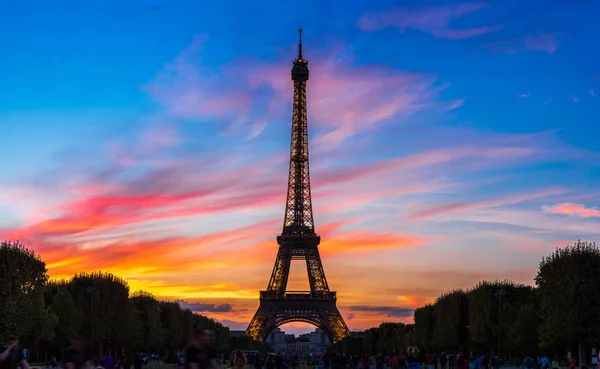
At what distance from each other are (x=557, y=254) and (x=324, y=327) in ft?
259

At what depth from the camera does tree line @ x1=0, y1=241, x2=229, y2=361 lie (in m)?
77.8

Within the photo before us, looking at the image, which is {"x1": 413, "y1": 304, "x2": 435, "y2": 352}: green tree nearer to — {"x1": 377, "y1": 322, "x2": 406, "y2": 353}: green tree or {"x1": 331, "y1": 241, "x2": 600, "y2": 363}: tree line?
{"x1": 331, "y1": 241, "x2": 600, "y2": 363}: tree line

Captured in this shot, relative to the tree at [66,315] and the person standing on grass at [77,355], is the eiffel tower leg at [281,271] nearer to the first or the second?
the tree at [66,315]

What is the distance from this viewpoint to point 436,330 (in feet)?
376

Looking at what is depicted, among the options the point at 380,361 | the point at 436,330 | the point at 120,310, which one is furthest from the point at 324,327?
the point at 380,361

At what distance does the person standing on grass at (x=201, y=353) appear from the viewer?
18.4 m

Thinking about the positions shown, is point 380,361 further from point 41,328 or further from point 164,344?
point 164,344

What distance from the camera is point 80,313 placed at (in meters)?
97.5

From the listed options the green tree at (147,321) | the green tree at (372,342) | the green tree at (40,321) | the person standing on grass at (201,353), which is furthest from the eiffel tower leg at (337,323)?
the person standing on grass at (201,353)

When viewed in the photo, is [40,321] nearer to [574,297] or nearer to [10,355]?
[574,297]

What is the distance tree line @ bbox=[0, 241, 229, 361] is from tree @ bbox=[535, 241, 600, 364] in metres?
43.5

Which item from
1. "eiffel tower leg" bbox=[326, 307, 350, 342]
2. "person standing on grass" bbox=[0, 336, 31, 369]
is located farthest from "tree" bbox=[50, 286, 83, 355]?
"person standing on grass" bbox=[0, 336, 31, 369]

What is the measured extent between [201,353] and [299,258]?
435ft

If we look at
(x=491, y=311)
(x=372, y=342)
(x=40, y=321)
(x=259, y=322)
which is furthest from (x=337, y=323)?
(x=40, y=321)
